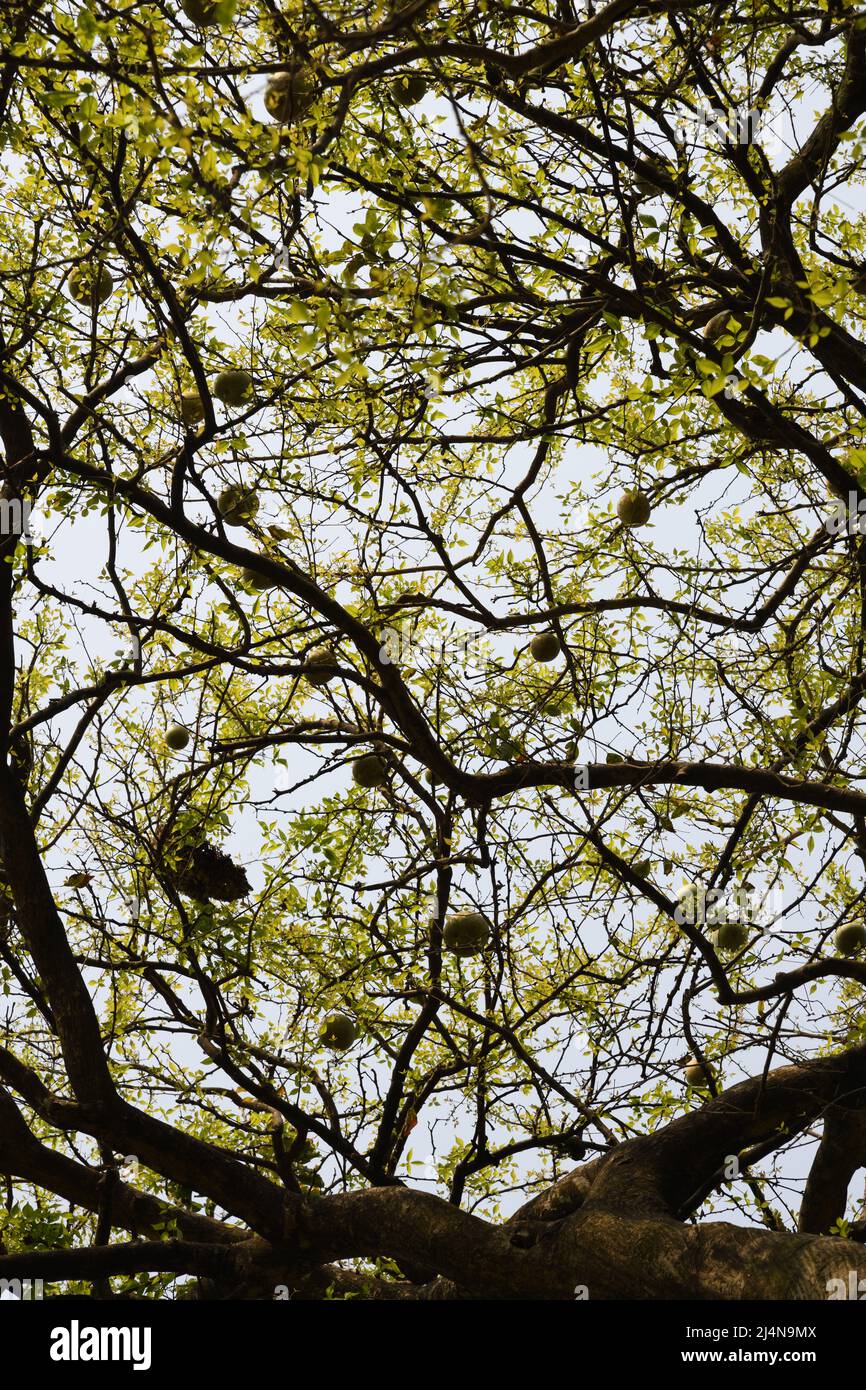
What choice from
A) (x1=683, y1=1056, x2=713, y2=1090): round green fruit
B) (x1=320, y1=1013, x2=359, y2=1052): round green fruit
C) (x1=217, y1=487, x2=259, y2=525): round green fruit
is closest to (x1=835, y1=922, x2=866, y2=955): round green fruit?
(x1=683, y1=1056, x2=713, y2=1090): round green fruit

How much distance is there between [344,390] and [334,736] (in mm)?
1236

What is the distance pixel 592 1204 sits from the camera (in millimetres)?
3662

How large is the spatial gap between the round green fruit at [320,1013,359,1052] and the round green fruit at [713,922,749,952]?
1.46m

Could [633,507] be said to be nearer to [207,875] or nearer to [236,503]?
[236,503]

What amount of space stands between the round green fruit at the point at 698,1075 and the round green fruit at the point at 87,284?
355 centimetres

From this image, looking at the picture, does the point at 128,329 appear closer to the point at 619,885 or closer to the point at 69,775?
the point at 69,775

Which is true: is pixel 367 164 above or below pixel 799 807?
above

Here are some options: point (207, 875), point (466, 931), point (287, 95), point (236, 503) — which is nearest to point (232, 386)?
point (236, 503)

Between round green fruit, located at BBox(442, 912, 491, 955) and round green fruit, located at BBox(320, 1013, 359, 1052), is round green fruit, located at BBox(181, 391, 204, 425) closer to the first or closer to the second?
round green fruit, located at BBox(442, 912, 491, 955)

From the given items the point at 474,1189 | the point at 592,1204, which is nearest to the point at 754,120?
the point at 592,1204

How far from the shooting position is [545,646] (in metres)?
4.53

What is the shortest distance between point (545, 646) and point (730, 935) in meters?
1.34

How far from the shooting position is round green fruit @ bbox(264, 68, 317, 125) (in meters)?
2.79

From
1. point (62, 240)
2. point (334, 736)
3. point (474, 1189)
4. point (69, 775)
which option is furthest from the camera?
point (474, 1189)
